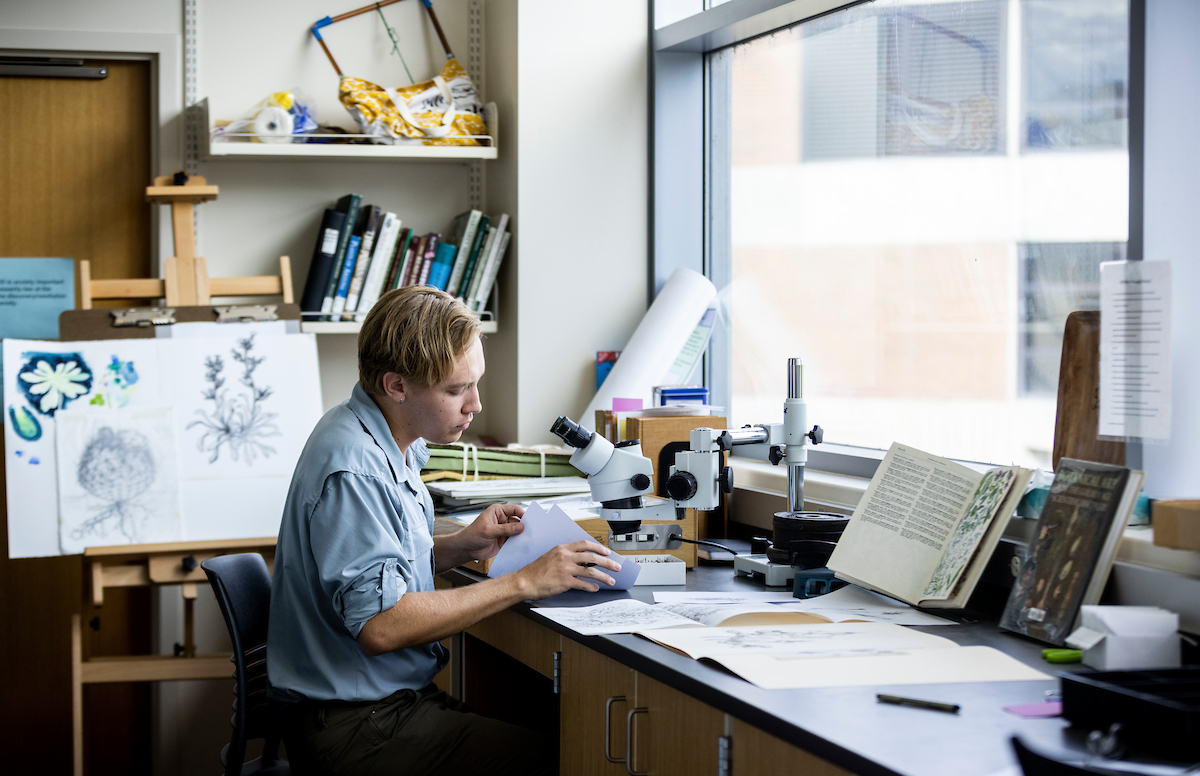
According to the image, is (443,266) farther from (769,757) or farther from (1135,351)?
(769,757)

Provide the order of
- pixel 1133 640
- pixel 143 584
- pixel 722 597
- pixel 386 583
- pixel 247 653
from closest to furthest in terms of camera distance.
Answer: pixel 1133 640
pixel 386 583
pixel 722 597
pixel 247 653
pixel 143 584

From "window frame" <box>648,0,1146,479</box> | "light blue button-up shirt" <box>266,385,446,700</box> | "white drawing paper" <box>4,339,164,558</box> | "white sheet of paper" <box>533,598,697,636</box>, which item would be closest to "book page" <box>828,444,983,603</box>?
"white sheet of paper" <box>533,598,697,636</box>

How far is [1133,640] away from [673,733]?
0.63m

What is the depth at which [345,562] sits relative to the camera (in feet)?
5.39

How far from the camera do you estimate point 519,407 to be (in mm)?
3018

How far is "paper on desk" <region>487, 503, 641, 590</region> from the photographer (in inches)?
76.7

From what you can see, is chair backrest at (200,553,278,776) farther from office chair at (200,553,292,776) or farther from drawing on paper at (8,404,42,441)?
drawing on paper at (8,404,42,441)

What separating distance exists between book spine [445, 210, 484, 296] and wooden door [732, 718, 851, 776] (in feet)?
6.43

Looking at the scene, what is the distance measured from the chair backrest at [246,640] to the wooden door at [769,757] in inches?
37.2

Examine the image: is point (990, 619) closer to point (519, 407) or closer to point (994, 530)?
point (994, 530)

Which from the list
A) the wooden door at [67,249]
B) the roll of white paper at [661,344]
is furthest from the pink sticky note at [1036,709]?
the wooden door at [67,249]

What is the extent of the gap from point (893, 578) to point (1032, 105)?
3.31 ft

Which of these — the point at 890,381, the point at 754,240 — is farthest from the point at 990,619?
the point at 754,240

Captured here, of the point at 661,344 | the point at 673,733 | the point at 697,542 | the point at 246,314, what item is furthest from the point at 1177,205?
the point at 246,314
